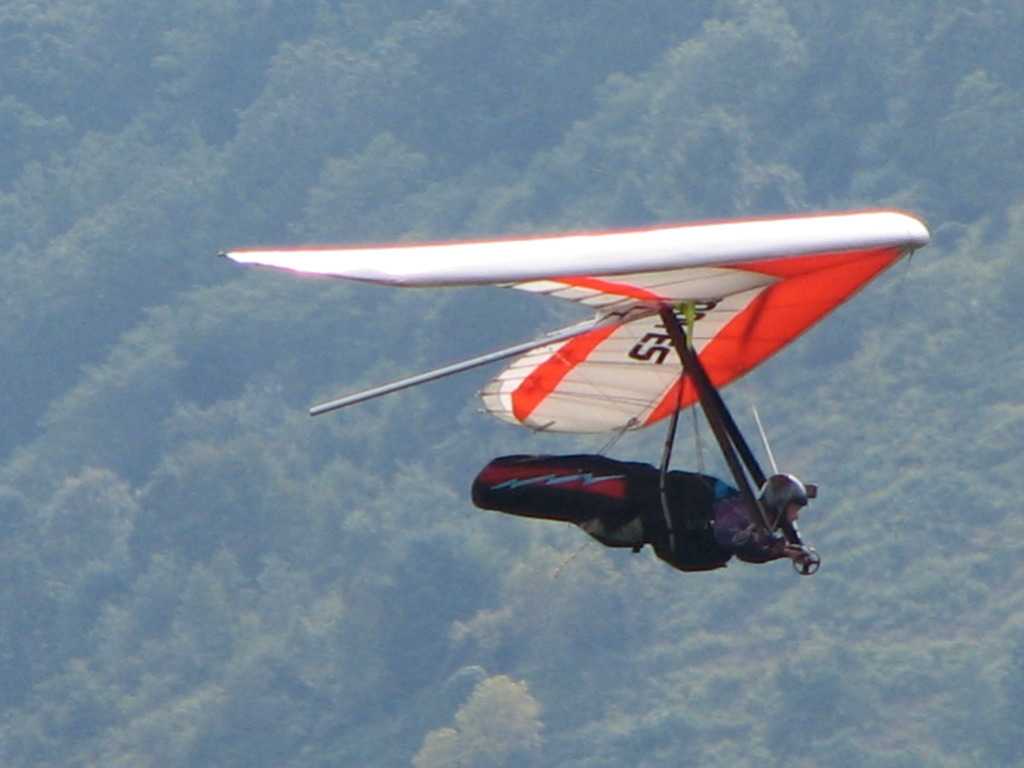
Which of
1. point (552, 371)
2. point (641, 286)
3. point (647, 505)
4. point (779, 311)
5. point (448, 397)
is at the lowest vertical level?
point (647, 505)

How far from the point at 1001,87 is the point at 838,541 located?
29640 millimetres

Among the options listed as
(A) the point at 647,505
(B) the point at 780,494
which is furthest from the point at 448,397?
(B) the point at 780,494

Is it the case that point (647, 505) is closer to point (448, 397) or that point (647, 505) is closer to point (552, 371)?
point (552, 371)

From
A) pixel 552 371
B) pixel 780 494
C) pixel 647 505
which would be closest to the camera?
pixel 780 494

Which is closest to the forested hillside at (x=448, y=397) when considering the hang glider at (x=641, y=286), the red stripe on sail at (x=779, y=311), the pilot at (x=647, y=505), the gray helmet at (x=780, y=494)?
the red stripe on sail at (x=779, y=311)

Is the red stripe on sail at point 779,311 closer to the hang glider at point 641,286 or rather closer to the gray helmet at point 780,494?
the hang glider at point 641,286

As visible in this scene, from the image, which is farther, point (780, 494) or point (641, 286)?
point (780, 494)

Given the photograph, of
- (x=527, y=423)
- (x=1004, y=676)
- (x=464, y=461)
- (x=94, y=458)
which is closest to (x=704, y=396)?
(x=527, y=423)

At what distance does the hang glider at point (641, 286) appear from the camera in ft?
54.1

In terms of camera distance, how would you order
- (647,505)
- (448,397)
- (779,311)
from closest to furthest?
1. (647,505)
2. (779,311)
3. (448,397)

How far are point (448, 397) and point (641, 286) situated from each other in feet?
213

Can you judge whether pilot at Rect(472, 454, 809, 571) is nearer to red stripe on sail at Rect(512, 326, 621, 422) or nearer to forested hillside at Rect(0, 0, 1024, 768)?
red stripe on sail at Rect(512, 326, 621, 422)

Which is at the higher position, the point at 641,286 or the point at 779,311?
the point at 779,311

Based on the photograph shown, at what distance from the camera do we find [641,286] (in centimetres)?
1800
